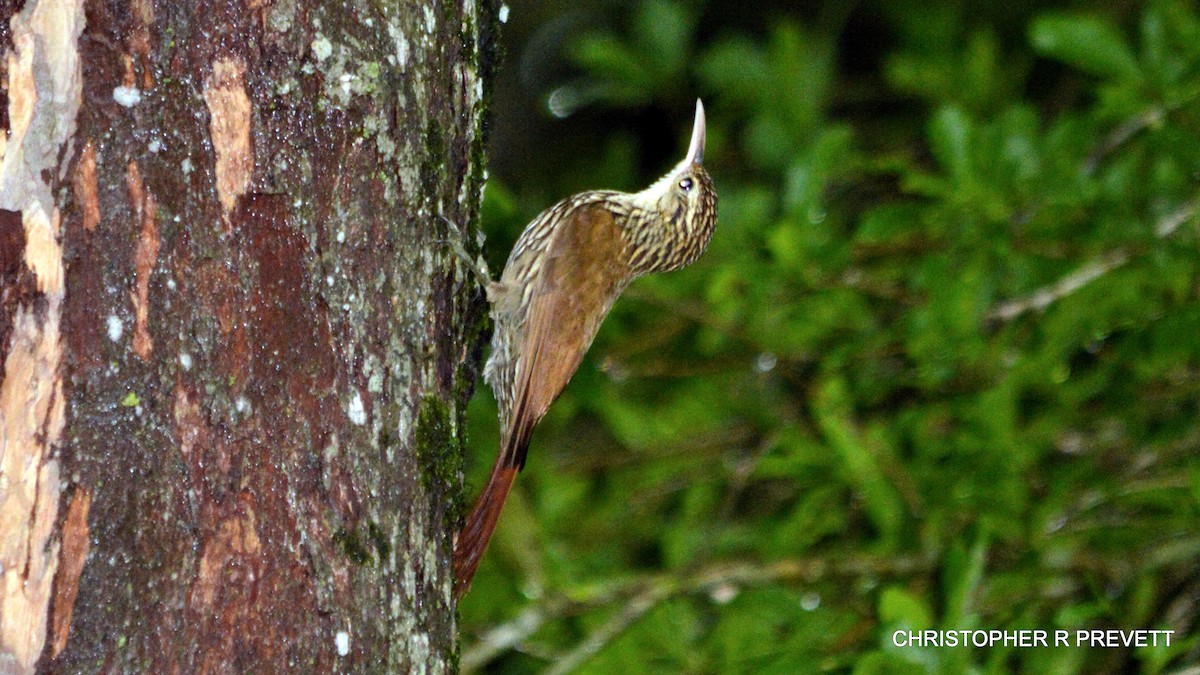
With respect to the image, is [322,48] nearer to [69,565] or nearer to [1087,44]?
[69,565]

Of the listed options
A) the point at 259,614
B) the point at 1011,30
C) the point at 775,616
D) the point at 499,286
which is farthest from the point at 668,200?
the point at 1011,30

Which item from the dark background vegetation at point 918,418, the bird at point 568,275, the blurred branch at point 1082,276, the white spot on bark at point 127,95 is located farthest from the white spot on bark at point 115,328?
the blurred branch at point 1082,276

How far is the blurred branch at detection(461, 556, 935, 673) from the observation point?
11.3ft

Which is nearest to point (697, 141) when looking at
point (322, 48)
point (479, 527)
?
point (479, 527)

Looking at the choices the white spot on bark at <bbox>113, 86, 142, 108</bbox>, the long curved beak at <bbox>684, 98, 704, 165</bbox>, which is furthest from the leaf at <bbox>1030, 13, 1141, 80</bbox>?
the white spot on bark at <bbox>113, 86, 142, 108</bbox>

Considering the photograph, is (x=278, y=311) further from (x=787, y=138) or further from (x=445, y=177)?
(x=787, y=138)

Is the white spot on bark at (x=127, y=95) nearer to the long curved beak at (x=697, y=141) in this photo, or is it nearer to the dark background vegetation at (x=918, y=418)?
the dark background vegetation at (x=918, y=418)

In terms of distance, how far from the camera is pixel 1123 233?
3.48 metres

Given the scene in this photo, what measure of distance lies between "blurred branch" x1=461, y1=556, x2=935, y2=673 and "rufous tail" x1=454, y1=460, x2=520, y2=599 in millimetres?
920

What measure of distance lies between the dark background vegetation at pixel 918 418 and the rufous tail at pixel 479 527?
69 centimetres

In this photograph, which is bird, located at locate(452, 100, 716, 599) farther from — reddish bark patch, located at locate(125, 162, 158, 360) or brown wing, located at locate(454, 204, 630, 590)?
reddish bark patch, located at locate(125, 162, 158, 360)

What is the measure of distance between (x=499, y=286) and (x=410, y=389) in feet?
2.82

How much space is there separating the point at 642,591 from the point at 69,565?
2083mm

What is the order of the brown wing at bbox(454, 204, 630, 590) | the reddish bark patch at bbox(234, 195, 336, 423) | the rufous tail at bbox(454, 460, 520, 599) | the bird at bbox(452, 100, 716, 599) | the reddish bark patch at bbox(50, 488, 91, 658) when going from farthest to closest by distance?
the bird at bbox(452, 100, 716, 599)
the brown wing at bbox(454, 204, 630, 590)
the rufous tail at bbox(454, 460, 520, 599)
the reddish bark patch at bbox(234, 195, 336, 423)
the reddish bark patch at bbox(50, 488, 91, 658)
